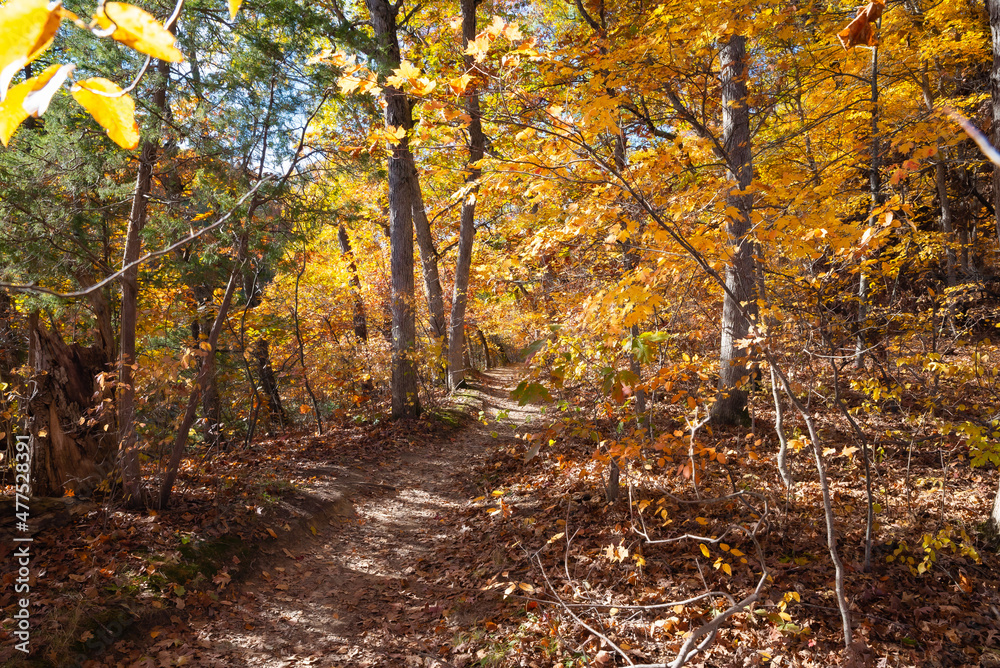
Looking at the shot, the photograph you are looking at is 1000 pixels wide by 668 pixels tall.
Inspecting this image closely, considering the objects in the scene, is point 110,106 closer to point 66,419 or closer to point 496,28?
point 496,28

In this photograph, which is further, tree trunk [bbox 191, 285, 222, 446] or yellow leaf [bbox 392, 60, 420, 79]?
tree trunk [bbox 191, 285, 222, 446]

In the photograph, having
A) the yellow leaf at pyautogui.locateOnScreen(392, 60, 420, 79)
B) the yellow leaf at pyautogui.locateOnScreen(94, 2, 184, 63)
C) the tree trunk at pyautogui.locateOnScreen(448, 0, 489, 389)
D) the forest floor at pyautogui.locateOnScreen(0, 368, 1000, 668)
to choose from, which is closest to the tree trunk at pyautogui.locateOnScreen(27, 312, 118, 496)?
the forest floor at pyautogui.locateOnScreen(0, 368, 1000, 668)

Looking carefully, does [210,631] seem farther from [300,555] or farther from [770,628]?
[770,628]

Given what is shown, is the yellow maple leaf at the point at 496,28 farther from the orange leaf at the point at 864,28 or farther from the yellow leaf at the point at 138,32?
the yellow leaf at the point at 138,32

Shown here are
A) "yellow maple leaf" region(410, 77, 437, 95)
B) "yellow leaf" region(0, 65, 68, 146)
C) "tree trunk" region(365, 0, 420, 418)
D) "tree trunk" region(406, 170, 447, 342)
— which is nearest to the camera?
"yellow leaf" region(0, 65, 68, 146)

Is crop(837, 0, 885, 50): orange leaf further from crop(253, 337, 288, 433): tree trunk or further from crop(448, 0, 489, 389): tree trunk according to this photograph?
crop(253, 337, 288, 433): tree trunk

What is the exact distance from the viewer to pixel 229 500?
539cm

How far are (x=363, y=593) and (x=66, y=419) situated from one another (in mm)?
3692

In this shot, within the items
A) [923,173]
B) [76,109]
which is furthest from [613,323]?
[923,173]

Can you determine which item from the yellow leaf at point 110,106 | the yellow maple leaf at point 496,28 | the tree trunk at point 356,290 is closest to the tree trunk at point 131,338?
the yellow maple leaf at point 496,28

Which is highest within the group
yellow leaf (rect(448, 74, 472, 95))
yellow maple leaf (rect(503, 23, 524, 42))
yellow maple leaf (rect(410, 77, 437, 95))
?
yellow maple leaf (rect(503, 23, 524, 42))

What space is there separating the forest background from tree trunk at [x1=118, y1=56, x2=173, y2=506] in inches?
1.2

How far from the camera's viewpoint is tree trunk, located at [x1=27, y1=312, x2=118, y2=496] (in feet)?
16.0

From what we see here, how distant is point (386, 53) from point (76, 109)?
15.1 ft
